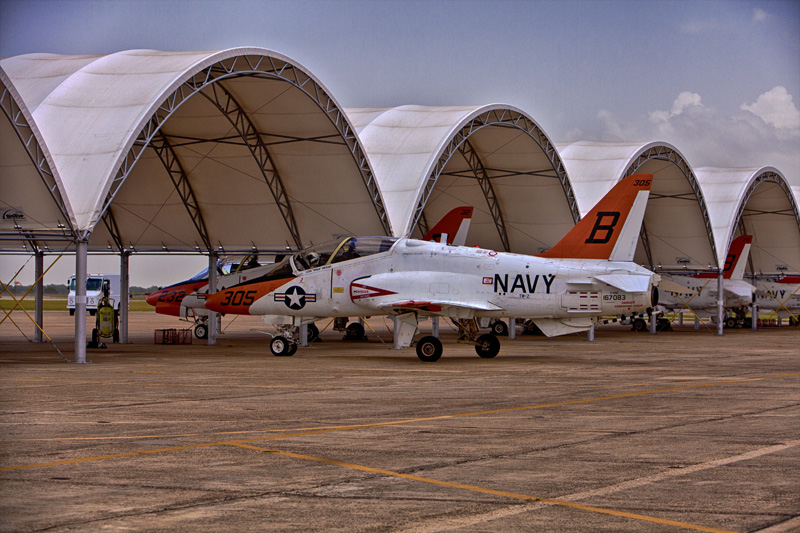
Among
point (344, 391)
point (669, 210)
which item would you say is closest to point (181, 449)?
point (344, 391)

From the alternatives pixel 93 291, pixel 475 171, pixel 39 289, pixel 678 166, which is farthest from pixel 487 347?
pixel 93 291

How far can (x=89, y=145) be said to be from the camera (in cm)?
2297

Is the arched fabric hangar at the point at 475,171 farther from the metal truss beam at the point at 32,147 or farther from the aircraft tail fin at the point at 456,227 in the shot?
the metal truss beam at the point at 32,147

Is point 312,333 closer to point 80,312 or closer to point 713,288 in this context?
point 80,312

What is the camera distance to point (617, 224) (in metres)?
21.9

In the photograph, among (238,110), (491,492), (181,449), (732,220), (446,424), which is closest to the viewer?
(491,492)

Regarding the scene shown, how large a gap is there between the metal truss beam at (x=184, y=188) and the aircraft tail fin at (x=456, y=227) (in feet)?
28.5

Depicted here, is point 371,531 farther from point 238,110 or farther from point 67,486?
point 238,110

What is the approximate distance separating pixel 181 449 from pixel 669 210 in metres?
44.5

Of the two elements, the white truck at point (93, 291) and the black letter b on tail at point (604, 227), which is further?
the white truck at point (93, 291)

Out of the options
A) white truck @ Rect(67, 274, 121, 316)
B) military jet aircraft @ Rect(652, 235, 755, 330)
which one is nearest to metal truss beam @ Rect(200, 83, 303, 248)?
military jet aircraft @ Rect(652, 235, 755, 330)

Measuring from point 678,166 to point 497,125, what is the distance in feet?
42.9

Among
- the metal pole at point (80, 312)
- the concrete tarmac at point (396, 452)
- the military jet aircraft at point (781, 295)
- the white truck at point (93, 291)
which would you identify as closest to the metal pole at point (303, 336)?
the metal pole at point (80, 312)

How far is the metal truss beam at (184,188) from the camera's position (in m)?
32.9
